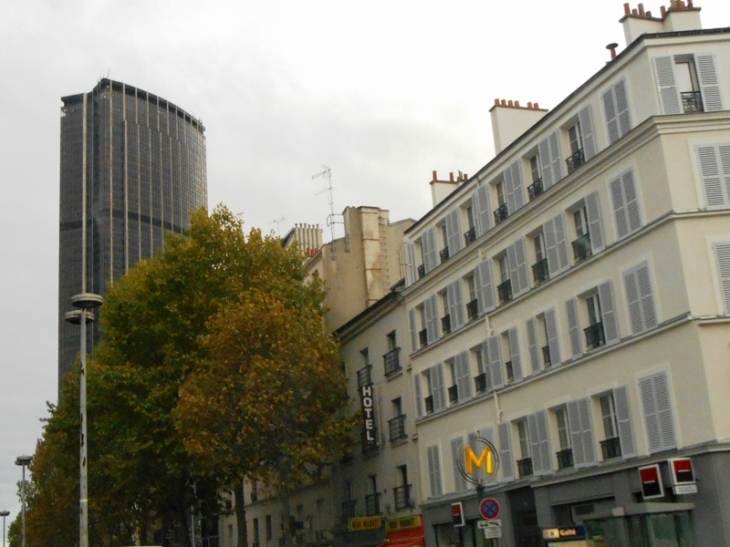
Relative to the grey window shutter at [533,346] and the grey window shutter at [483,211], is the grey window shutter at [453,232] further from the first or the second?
the grey window shutter at [533,346]

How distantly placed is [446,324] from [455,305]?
1143mm

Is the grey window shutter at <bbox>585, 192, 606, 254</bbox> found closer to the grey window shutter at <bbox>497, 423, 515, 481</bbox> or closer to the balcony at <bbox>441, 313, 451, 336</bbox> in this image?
the grey window shutter at <bbox>497, 423, 515, 481</bbox>

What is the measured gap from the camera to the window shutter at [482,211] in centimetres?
3409

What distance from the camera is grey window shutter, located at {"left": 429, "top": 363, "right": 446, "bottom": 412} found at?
36.5 m

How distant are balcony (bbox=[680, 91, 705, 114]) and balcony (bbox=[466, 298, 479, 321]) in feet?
36.0

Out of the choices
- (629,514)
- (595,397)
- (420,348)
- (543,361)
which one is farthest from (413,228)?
(629,514)

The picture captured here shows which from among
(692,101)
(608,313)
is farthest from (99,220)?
(692,101)

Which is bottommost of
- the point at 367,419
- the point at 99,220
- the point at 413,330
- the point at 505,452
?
the point at 505,452

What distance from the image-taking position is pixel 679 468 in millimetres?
23391

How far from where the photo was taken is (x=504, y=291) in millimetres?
33062

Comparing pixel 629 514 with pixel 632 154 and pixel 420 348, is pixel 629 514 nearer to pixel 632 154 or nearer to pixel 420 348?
pixel 632 154

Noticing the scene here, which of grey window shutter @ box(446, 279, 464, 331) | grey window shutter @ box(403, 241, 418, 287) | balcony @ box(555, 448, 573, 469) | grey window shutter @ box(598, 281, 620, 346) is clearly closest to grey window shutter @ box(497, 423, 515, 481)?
balcony @ box(555, 448, 573, 469)

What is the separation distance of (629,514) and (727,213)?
8.05m

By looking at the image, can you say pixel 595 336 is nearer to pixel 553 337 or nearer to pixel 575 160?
pixel 553 337
